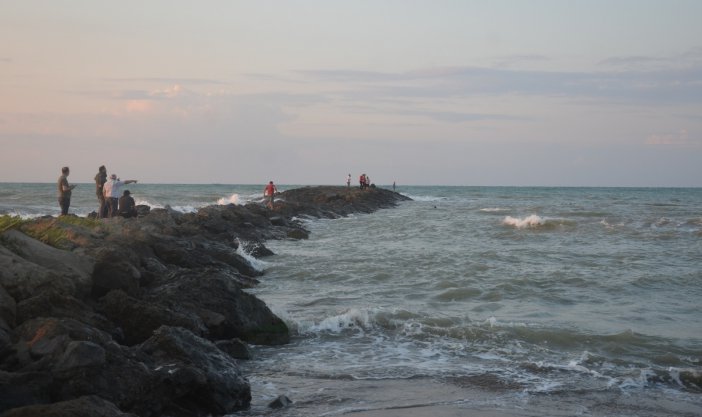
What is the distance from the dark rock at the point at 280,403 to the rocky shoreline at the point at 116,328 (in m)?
0.25

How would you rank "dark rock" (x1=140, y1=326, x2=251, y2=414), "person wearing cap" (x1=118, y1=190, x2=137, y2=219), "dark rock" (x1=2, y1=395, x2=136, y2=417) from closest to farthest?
"dark rock" (x1=2, y1=395, x2=136, y2=417)
"dark rock" (x1=140, y1=326, x2=251, y2=414)
"person wearing cap" (x1=118, y1=190, x2=137, y2=219)

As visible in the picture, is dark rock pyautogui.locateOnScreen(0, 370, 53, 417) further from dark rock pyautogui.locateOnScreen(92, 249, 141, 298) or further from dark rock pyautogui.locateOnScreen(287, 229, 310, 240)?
dark rock pyautogui.locateOnScreen(287, 229, 310, 240)

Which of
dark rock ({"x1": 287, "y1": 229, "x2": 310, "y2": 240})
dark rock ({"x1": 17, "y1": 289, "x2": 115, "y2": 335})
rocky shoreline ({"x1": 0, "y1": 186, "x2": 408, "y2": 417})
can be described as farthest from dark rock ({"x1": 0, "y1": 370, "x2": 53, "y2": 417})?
dark rock ({"x1": 287, "y1": 229, "x2": 310, "y2": 240})

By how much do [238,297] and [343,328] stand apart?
1.78 meters

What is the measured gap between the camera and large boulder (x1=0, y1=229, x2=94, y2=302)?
331 inches

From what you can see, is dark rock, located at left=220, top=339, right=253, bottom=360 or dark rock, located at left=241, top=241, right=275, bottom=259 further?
dark rock, located at left=241, top=241, right=275, bottom=259

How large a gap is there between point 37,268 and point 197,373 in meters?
3.31

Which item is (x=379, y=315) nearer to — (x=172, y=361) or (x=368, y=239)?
(x=172, y=361)

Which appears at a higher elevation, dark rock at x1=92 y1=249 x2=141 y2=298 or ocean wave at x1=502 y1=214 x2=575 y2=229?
dark rock at x1=92 y1=249 x2=141 y2=298

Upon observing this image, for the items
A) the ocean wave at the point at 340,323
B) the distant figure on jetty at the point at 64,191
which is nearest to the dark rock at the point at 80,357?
the ocean wave at the point at 340,323

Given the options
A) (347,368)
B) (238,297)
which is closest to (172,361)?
(347,368)

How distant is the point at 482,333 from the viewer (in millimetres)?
10516

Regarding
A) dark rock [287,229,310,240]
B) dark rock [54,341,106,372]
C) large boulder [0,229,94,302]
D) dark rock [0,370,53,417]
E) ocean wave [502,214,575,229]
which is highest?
large boulder [0,229,94,302]

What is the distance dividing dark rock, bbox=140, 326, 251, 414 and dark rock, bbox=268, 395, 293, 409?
23cm
